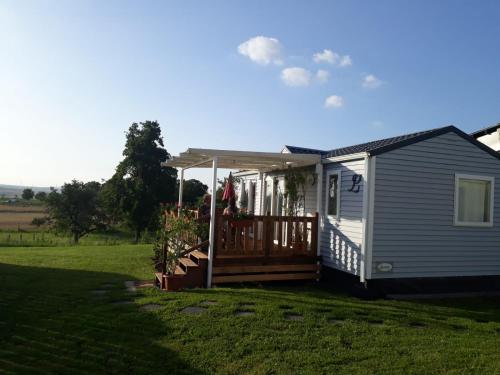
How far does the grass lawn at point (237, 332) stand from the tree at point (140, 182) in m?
20.0

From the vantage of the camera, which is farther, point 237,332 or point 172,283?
point 172,283

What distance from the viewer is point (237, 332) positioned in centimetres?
536

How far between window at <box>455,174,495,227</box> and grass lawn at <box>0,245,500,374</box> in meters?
1.72

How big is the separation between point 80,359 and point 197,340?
4.27 feet

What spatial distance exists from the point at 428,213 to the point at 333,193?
6.49 feet

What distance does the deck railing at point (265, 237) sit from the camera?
29.0 feet

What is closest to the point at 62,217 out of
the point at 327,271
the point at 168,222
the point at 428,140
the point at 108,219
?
the point at 108,219

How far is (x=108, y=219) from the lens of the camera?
103 feet

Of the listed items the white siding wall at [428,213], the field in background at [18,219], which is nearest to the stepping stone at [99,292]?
the white siding wall at [428,213]

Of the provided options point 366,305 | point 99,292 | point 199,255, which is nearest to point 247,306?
point 366,305

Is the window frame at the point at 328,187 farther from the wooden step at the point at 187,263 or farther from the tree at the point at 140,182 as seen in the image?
the tree at the point at 140,182

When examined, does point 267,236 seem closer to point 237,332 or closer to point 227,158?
point 227,158

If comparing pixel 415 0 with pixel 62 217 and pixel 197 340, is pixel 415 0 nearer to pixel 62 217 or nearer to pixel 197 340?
pixel 197 340

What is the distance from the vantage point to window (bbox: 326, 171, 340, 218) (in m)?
9.13
